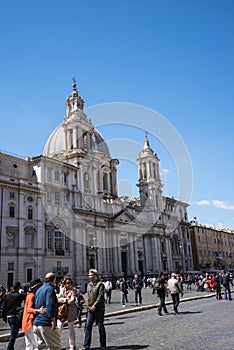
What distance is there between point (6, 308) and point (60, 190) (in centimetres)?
3603

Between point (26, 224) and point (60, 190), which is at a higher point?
point (60, 190)

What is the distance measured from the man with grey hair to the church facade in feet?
94.7

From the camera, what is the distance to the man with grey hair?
8047 mm

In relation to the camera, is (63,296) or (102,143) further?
(102,143)

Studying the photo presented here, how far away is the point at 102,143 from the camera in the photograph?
62.1 meters

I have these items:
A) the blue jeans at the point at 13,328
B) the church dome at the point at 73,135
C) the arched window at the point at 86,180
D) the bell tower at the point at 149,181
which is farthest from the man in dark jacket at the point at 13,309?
the bell tower at the point at 149,181

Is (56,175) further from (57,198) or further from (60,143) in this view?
(60,143)

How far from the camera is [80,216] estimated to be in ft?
153

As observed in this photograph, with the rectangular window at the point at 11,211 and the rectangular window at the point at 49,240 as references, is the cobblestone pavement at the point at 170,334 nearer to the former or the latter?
the rectangular window at the point at 11,211

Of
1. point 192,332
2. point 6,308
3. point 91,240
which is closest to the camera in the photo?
point 6,308

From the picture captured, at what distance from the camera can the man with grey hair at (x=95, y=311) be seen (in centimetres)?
805

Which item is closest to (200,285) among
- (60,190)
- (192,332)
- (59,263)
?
(59,263)

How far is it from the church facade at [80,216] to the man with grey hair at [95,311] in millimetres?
28861

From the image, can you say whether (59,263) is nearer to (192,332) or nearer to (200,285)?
(200,285)
